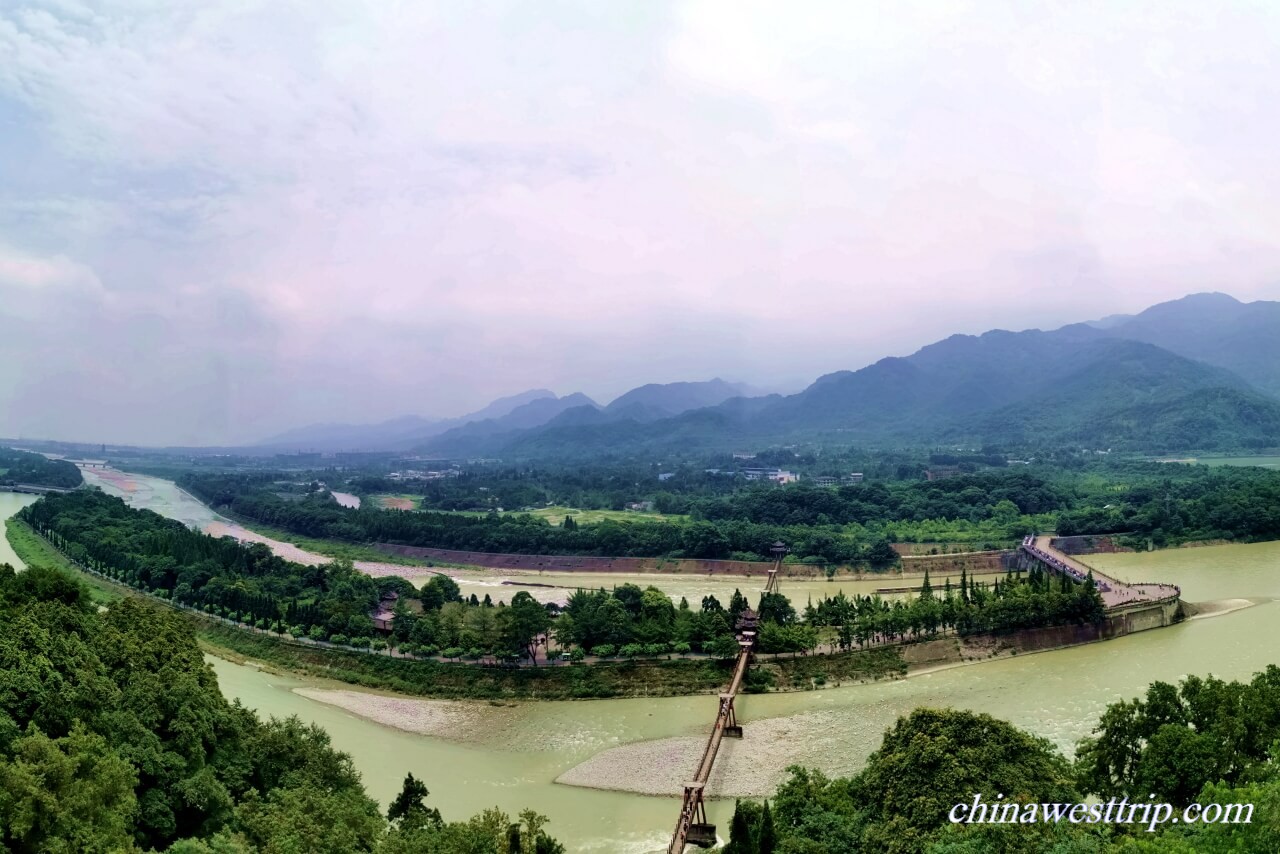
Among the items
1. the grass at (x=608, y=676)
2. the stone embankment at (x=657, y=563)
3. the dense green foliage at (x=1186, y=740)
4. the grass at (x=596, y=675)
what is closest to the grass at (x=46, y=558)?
the grass at (x=596, y=675)

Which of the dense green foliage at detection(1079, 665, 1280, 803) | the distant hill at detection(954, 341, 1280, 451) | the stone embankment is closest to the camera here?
the dense green foliage at detection(1079, 665, 1280, 803)

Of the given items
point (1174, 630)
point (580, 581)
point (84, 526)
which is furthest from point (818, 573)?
point (84, 526)

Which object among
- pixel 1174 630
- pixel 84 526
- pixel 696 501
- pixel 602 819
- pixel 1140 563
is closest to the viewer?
pixel 602 819

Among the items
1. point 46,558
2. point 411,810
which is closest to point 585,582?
point 46,558

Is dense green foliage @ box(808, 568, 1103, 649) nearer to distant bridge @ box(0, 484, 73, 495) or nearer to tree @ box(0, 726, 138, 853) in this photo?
tree @ box(0, 726, 138, 853)

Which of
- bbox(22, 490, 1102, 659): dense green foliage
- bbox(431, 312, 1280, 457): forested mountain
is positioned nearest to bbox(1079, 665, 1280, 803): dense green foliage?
bbox(22, 490, 1102, 659): dense green foliage

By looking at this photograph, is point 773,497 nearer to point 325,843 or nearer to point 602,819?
point 602,819

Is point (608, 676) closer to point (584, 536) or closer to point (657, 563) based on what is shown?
point (657, 563)
